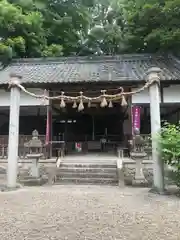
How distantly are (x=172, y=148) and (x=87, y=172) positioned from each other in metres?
4.24

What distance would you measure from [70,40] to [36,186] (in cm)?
1570

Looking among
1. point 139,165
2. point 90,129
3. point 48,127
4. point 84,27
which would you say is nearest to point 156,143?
point 139,165

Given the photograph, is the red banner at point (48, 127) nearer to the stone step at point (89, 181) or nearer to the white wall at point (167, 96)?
the stone step at point (89, 181)

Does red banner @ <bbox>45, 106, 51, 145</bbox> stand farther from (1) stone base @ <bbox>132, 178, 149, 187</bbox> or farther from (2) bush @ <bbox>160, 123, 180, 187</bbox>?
(2) bush @ <bbox>160, 123, 180, 187</bbox>

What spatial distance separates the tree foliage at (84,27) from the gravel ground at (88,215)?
11251 millimetres

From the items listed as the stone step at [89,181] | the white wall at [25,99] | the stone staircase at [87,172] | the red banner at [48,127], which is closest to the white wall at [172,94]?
the stone staircase at [87,172]

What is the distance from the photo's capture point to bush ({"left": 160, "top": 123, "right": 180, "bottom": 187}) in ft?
24.0

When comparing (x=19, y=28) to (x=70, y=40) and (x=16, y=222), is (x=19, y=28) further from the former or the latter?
(x=16, y=222)

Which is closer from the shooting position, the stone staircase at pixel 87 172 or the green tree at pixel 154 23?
the stone staircase at pixel 87 172

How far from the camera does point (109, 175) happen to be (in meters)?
10.3

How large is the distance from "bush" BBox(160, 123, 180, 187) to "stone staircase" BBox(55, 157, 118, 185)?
275cm

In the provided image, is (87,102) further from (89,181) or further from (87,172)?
(89,181)

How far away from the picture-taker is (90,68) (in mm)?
15883

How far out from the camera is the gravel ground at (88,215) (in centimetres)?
445
